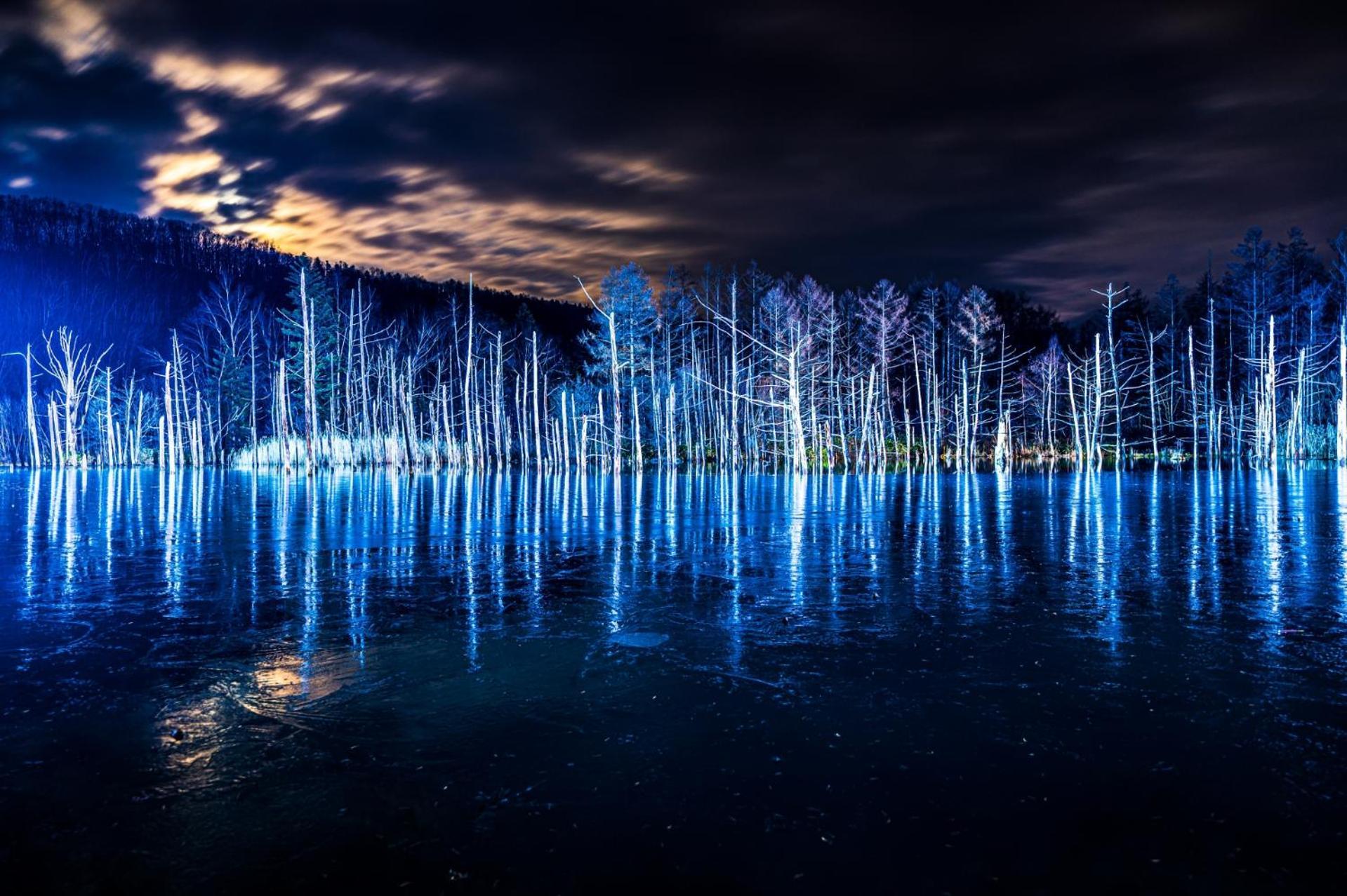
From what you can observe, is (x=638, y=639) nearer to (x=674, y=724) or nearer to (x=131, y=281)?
(x=674, y=724)

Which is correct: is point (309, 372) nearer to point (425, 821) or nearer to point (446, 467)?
point (446, 467)

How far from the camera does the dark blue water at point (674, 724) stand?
304cm

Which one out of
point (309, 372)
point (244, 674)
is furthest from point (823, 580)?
point (309, 372)

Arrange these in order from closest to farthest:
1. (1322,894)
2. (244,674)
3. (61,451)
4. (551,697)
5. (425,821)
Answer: (1322,894), (425,821), (551,697), (244,674), (61,451)

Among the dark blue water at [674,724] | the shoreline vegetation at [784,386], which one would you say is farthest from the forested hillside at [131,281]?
the dark blue water at [674,724]

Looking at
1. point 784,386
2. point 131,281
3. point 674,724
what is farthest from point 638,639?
point 131,281

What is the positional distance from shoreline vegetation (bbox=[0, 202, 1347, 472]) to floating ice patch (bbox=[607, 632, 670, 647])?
3581 cm

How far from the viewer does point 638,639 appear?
A: 637 centimetres

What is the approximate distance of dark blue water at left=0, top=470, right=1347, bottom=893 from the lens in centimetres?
304

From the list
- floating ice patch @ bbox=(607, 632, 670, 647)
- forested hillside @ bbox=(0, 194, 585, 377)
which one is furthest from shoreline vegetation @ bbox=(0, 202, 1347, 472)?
floating ice patch @ bbox=(607, 632, 670, 647)

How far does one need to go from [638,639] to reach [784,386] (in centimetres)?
3696

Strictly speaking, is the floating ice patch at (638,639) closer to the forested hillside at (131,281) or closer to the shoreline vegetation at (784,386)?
the shoreline vegetation at (784,386)

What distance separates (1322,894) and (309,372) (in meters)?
38.9

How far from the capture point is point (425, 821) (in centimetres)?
329
